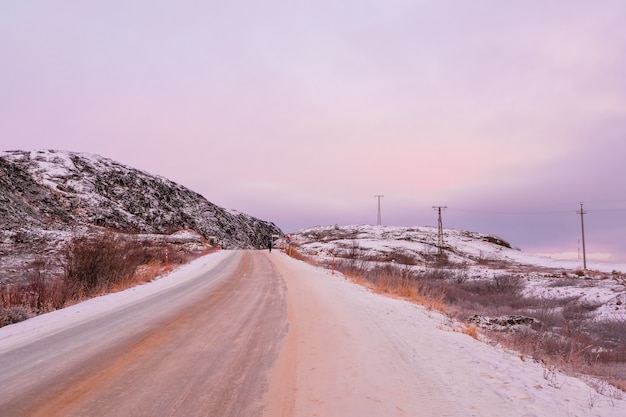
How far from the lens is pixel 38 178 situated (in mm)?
59719

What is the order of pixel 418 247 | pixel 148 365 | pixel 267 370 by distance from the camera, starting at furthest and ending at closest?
1. pixel 418 247
2. pixel 148 365
3. pixel 267 370

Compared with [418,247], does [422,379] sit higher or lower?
lower

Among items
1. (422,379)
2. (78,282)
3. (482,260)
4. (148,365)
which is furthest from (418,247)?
(148,365)

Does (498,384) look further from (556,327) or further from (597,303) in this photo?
(597,303)

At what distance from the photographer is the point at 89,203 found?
60.7 m

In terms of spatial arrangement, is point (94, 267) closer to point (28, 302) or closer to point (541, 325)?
point (28, 302)

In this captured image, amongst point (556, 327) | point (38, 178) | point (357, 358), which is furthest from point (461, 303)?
point (38, 178)

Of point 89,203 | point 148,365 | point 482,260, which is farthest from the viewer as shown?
point 482,260

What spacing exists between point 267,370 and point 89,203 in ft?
→ 214

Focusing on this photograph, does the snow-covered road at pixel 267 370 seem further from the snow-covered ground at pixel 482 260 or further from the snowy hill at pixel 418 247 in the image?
the snowy hill at pixel 418 247

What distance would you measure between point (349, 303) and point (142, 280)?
9860 millimetres

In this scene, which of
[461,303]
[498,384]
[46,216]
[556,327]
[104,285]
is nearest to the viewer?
[498,384]

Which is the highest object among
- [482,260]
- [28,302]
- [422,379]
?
[28,302]

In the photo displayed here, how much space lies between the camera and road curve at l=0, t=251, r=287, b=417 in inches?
151
